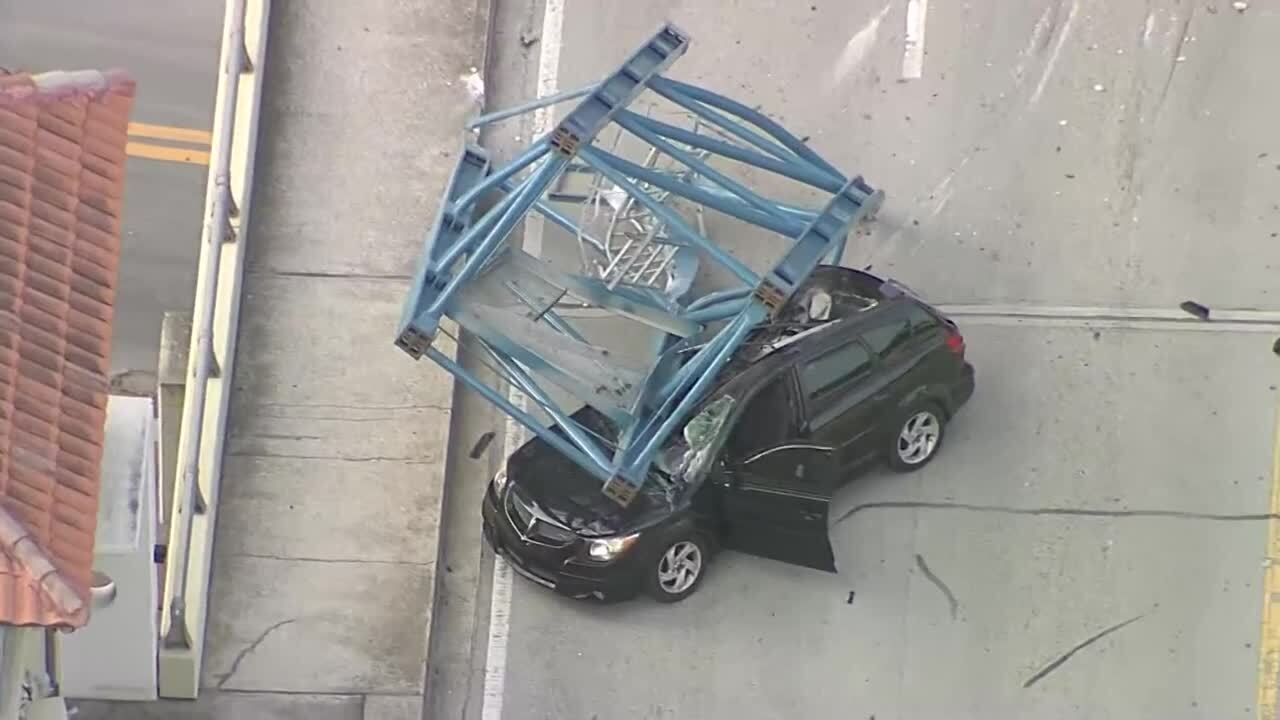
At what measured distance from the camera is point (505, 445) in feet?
34.2

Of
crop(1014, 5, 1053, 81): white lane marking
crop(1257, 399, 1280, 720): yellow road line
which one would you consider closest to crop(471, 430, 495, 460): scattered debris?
crop(1014, 5, 1053, 81): white lane marking

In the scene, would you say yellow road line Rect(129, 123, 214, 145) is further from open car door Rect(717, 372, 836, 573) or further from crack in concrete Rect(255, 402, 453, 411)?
open car door Rect(717, 372, 836, 573)

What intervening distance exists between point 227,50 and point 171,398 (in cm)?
294

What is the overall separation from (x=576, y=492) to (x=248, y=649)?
2.86 meters

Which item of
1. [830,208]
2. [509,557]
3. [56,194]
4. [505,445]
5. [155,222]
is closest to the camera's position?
[56,194]

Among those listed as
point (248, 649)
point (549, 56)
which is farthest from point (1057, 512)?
point (248, 649)

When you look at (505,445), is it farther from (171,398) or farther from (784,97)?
(784,97)

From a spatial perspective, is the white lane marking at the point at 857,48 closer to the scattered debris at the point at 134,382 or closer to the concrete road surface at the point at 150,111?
the concrete road surface at the point at 150,111

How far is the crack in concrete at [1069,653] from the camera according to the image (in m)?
9.29

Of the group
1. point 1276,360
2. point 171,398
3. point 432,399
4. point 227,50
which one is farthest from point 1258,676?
point 227,50

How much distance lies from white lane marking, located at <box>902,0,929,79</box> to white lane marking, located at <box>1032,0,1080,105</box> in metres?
0.97

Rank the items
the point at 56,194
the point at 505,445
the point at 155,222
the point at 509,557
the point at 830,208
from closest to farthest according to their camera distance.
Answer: the point at 56,194 → the point at 830,208 → the point at 509,557 → the point at 505,445 → the point at 155,222

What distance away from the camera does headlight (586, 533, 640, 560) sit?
9141 millimetres

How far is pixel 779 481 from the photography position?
916 cm
